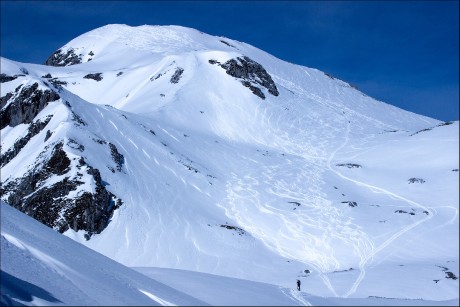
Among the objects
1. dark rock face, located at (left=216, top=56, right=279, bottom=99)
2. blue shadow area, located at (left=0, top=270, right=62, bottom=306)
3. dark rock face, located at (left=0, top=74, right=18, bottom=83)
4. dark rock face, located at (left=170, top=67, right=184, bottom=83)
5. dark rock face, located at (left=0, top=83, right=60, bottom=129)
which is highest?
Answer: dark rock face, located at (left=216, top=56, right=279, bottom=99)

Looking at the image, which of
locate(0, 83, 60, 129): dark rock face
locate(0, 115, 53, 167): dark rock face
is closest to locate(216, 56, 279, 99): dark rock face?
locate(0, 83, 60, 129): dark rock face

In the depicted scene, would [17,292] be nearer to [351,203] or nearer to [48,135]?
[48,135]

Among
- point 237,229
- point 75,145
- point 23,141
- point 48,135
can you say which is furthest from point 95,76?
point 237,229

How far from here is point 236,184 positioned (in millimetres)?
43156

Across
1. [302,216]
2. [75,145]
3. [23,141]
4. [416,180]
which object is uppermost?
[416,180]

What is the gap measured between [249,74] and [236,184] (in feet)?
105

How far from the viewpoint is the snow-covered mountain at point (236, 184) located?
31438 mm

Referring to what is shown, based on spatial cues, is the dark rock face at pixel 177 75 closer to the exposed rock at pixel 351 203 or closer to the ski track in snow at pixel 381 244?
the ski track in snow at pixel 381 244

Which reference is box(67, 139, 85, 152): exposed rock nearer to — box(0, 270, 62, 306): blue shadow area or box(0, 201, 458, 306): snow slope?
box(0, 201, 458, 306): snow slope

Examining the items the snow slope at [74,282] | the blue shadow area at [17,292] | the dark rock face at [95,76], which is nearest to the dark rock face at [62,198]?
the snow slope at [74,282]

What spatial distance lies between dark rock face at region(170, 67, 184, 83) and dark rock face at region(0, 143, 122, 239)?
32886 mm

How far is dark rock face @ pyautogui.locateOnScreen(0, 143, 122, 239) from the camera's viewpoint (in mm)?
33031

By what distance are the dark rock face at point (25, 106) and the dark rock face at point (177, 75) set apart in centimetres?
2383

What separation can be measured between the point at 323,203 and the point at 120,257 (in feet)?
57.2
